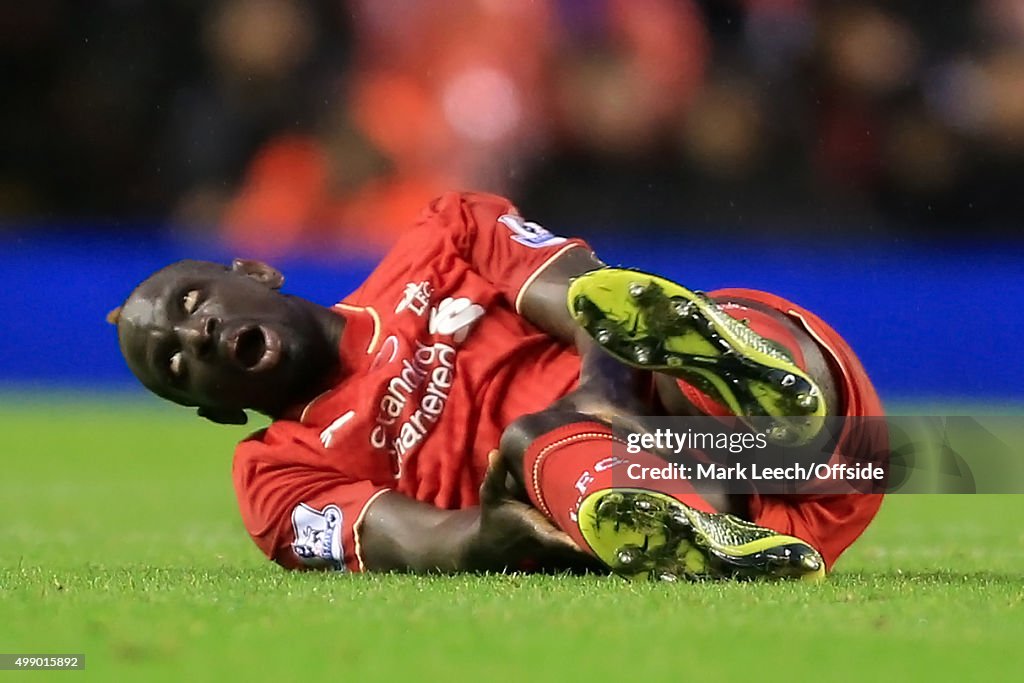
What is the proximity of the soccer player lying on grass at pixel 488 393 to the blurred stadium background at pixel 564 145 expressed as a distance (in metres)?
4.13

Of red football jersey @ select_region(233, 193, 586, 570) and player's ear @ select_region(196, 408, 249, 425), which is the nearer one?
red football jersey @ select_region(233, 193, 586, 570)

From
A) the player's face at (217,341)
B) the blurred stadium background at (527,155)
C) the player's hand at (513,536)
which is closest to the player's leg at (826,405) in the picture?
the player's hand at (513,536)

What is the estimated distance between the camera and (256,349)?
10.1ft

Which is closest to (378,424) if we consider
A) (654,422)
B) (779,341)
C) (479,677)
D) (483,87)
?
(654,422)

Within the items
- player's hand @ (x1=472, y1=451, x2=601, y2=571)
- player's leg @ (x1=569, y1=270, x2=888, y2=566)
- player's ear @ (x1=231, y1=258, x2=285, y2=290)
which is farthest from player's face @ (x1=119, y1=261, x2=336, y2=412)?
player's leg @ (x1=569, y1=270, x2=888, y2=566)

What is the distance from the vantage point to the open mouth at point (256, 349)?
3.05 metres

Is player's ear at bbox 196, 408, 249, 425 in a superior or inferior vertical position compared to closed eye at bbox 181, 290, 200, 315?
inferior

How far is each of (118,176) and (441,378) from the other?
5.17m

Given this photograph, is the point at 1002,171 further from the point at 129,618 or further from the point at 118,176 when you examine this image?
the point at 129,618

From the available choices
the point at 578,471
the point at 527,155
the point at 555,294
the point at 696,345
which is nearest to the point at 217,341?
the point at 555,294

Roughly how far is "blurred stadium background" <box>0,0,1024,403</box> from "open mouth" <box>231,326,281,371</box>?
171 inches

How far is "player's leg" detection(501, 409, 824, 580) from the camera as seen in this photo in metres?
2.35

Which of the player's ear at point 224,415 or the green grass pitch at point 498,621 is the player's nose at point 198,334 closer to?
the player's ear at point 224,415

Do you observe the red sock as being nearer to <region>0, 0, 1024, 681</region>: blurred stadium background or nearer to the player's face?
the player's face
